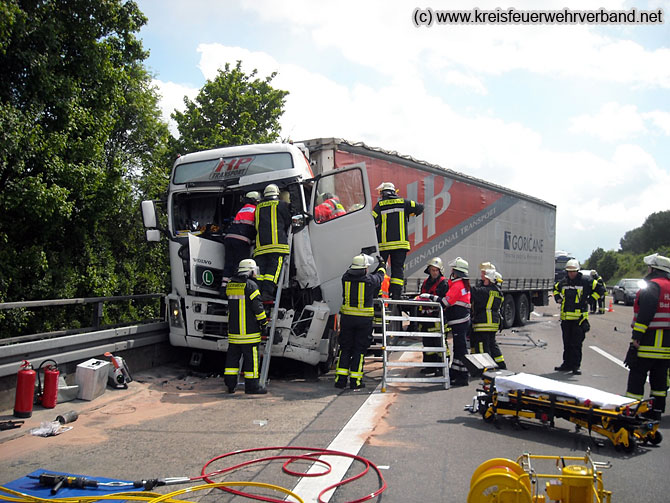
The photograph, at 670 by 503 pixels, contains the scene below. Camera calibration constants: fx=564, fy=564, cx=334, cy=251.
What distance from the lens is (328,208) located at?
26.5 feet

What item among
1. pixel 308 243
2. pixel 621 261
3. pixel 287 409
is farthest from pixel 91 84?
pixel 621 261

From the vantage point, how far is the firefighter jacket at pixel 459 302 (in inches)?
314

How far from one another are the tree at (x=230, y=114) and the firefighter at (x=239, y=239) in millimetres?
13331

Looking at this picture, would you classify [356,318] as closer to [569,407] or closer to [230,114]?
[569,407]

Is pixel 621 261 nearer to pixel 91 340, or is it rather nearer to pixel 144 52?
pixel 144 52

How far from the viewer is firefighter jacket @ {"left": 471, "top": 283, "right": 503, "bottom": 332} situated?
8297 mm

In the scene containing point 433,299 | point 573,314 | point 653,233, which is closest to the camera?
point 433,299

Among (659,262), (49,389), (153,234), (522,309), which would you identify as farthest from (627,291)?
(49,389)

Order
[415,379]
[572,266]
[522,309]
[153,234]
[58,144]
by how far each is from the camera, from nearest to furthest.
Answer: [415,379]
[153,234]
[572,266]
[58,144]
[522,309]

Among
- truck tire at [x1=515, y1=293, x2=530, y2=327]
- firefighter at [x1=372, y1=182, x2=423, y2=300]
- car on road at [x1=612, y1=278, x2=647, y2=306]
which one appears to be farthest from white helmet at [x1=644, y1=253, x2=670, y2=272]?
car on road at [x1=612, y1=278, x2=647, y2=306]

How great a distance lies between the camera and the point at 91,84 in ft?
43.3

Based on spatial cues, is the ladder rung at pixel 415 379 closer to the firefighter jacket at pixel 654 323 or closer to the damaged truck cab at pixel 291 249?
the damaged truck cab at pixel 291 249

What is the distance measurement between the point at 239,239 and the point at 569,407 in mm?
4594

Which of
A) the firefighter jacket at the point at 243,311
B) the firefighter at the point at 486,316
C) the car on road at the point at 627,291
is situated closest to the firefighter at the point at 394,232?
the firefighter at the point at 486,316
